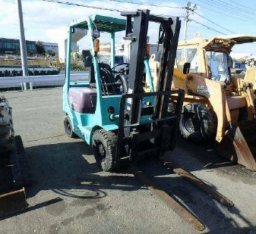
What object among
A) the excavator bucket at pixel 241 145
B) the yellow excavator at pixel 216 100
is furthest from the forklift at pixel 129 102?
the excavator bucket at pixel 241 145

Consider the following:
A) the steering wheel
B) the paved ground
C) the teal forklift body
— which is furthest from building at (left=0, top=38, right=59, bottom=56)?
the paved ground

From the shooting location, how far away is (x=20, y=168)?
453 centimetres

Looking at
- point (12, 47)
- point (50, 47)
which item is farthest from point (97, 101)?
point (50, 47)

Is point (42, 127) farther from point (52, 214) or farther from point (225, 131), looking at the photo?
point (225, 131)

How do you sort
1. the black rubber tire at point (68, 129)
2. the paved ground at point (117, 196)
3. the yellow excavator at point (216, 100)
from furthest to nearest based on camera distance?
the black rubber tire at point (68, 129) → the yellow excavator at point (216, 100) → the paved ground at point (117, 196)

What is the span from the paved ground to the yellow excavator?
1.22ft

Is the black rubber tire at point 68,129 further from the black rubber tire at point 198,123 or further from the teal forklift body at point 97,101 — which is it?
the black rubber tire at point 198,123

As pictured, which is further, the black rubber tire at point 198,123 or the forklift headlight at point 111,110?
the black rubber tire at point 198,123

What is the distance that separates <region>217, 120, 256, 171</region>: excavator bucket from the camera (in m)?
5.23

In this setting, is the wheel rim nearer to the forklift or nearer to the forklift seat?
the forklift

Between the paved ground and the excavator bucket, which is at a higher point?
the excavator bucket

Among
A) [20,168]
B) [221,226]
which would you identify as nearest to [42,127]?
[20,168]

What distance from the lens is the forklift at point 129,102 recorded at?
433cm

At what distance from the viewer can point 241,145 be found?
17.3 feet
